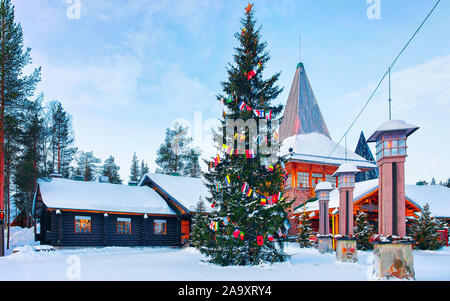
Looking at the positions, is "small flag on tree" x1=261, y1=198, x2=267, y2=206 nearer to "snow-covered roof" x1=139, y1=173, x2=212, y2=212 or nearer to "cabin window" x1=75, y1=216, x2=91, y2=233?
"snow-covered roof" x1=139, y1=173, x2=212, y2=212

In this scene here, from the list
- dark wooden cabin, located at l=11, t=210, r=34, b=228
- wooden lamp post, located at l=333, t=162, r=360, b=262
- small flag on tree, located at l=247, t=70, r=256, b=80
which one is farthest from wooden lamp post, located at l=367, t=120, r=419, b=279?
dark wooden cabin, located at l=11, t=210, r=34, b=228

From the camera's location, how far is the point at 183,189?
28609mm

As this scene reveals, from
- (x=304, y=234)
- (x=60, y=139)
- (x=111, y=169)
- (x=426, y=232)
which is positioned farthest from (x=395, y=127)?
(x=111, y=169)

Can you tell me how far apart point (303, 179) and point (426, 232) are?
31.0 feet

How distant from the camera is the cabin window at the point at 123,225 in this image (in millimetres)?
24406

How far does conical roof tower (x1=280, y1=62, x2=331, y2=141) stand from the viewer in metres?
33.3

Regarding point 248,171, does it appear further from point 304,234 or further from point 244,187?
point 304,234

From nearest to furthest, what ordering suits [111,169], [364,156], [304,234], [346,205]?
[346,205] < [304,234] < [364,156] < [111,169]

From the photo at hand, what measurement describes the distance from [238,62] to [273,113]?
2.51 metres

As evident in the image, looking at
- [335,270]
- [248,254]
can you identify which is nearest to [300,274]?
[335,270]

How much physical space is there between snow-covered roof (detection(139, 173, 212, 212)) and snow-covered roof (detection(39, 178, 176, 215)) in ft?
3.16

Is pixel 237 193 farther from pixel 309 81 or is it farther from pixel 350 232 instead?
pixel 309 81

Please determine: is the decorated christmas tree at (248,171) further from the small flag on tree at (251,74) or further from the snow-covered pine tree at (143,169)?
the snow-covered pine tree at (143,169)

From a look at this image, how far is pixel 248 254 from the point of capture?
13.6m
